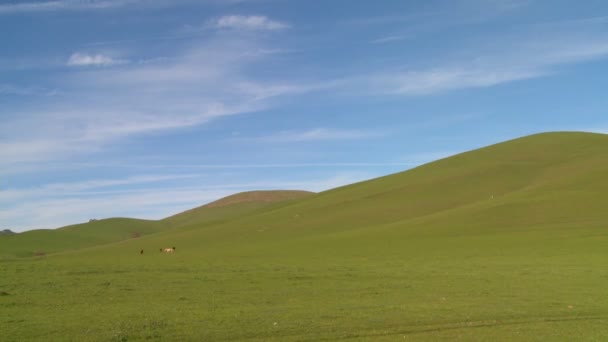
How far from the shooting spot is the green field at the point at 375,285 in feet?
41.1

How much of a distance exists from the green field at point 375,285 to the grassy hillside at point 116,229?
108 ft

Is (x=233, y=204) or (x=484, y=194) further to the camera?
(x=233, y=204)

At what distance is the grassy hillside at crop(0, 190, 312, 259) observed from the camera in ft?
263

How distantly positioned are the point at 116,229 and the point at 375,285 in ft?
316

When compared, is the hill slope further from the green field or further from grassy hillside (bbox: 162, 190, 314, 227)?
grassy hillside (bbox: 162, 190, 314, 227)

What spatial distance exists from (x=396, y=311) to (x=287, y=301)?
354cm

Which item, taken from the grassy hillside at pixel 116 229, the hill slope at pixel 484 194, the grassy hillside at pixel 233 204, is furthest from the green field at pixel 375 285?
the grassy hillside at pixel 233 204

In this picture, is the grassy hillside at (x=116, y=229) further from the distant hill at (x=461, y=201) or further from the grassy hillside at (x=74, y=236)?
the distant hill at (x=461, y=201)

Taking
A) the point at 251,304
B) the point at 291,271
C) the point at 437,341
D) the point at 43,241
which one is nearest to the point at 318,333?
the point at 437,341

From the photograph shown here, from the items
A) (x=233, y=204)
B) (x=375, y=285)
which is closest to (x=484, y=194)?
(x=375, y=285)

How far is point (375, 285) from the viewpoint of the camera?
2027 centimetres

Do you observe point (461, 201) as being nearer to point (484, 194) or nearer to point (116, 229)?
point (484, 194)

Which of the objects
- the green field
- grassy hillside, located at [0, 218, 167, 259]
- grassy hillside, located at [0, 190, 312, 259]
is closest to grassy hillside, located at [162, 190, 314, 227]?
grassy hillside, located at [0, 190, 312, 259]

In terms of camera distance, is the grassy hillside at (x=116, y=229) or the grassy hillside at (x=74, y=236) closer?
the grassy hillside at (x=74, y=236)
